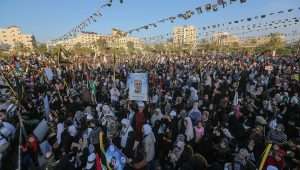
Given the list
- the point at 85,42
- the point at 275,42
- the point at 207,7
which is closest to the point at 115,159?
the point at 207,7

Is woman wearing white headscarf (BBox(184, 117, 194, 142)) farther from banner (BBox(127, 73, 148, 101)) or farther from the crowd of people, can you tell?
banner (BBox(127, 73, 148, 101))

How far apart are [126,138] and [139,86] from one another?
145 centimetres

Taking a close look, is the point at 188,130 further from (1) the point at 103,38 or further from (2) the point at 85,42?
(2) the point at 85,42

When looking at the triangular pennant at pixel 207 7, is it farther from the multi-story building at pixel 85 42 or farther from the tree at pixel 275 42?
the tree at pixel 275 42

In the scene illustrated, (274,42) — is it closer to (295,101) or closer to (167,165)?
(295,101)

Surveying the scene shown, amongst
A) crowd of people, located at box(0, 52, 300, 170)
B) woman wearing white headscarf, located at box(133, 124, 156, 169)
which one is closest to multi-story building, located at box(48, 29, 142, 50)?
crowd of people, located at box(0, 52, 300, 170)

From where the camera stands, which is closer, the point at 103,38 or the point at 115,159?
the point at 115,159

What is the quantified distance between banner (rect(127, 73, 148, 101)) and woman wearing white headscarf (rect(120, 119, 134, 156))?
766mm

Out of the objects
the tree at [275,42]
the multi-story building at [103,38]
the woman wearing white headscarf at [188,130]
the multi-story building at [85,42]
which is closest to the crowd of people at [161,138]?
the woman wearing white headscarf at [188,130]

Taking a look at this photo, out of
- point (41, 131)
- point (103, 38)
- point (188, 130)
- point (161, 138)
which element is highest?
point (103, 38)

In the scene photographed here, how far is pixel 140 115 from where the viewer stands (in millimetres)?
7695

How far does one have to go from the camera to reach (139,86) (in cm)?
748

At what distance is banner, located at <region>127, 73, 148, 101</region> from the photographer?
7445 millimetres

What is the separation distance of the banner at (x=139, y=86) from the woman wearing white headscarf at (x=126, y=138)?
0.77 metres
